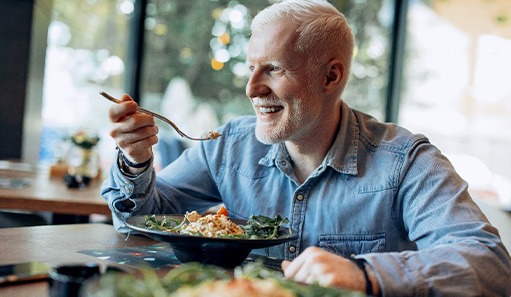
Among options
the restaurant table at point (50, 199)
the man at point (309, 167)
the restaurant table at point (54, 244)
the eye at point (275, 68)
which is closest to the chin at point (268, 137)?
the man at point (309, 167)

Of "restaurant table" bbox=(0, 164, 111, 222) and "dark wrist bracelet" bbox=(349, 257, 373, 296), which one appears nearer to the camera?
"dark wrist bracelet" bbox=(349, 257, 373, 296)

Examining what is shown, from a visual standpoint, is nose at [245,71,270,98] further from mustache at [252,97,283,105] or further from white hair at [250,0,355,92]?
white hair at [250,0,355,92]

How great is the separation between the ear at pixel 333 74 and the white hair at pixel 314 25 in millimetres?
15

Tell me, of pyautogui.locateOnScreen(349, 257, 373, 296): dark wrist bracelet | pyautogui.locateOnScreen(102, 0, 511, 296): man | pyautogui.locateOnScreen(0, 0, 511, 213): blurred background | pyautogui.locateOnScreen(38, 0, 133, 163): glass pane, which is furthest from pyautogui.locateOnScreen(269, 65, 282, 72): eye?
pyautogui.locateOnScreen(38, 0, 133, 163): glass pane

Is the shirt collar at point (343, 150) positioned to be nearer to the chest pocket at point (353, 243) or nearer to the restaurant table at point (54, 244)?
A: the chest pocket at point (353, 243)

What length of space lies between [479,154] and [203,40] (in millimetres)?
2558

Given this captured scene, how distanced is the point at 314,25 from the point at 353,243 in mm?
591

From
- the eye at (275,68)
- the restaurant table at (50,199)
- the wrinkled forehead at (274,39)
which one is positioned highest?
the wrinkled forehead at (274,39)

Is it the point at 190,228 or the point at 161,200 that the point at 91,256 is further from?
the point at 161,200

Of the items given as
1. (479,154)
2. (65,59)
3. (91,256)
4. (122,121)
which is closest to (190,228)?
(91,256)

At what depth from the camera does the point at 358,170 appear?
6.08 ft

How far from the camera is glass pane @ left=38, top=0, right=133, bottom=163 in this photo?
200 inches

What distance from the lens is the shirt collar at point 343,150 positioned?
1.85 m

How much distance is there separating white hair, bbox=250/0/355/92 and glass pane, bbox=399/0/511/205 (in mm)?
4348
